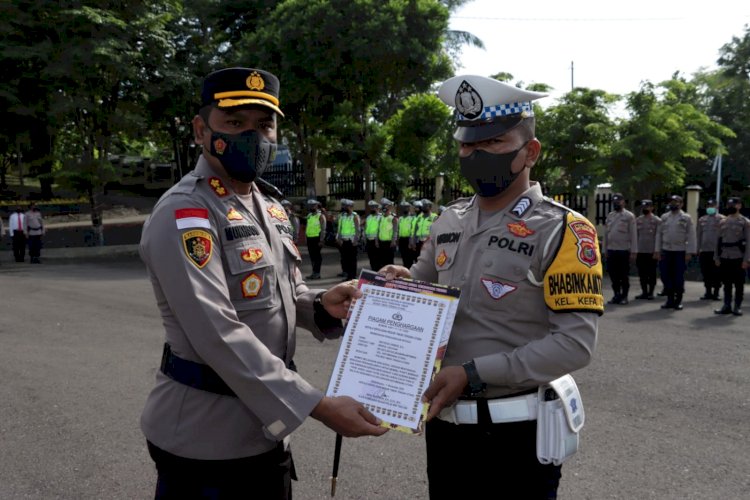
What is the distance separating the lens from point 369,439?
15.4 ft

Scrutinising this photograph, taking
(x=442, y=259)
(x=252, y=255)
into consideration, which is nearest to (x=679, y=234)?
(x=442, y=259)

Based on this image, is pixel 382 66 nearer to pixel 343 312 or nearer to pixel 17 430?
pixel 17 430

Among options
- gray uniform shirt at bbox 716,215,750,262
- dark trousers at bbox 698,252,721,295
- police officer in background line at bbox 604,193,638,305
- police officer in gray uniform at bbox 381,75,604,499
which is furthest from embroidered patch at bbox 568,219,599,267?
dark trousers at bbox 698,252,721,295

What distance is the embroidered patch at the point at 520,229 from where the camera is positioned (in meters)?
2.29

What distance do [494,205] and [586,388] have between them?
13.4 ft

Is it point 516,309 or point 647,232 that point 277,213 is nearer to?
point 516,309

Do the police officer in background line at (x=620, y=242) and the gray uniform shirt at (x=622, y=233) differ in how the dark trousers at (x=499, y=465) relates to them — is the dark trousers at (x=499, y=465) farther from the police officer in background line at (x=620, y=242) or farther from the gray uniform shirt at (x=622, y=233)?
the gray uniform shirt at (x=622, y=233)

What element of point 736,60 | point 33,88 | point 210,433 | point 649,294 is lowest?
point 649,294

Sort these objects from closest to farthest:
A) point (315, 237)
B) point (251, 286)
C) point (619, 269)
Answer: point (251, 286), point (619, 269), point (315, 237)

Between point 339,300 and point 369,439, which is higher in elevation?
point 339,300

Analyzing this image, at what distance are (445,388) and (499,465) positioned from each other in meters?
0.40

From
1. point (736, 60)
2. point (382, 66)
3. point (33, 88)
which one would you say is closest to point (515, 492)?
point (382, 66)

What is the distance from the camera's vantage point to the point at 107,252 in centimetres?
2220

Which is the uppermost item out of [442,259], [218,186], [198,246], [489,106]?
[489,106]
